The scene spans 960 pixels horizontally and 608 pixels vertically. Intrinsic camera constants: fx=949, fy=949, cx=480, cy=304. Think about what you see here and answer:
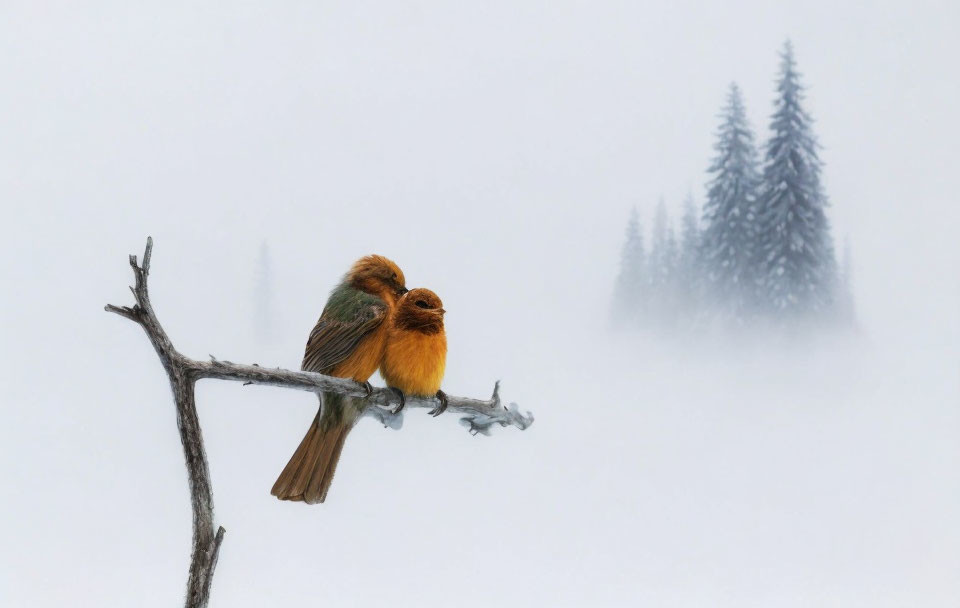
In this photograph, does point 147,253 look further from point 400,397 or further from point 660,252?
point 660,252

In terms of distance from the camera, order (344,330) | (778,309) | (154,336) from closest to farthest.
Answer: (154,336), (344,330), (778,309)

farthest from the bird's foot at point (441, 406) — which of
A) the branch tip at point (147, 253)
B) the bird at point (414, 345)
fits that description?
the branch tip at point (147, 253)

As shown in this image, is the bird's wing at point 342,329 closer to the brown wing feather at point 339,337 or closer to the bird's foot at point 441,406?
the brown wing feather at point 339,337

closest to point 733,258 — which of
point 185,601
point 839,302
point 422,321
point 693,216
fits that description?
point 693,216

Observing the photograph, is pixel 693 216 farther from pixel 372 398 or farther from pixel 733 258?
pixel 372 398

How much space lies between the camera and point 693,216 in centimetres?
256

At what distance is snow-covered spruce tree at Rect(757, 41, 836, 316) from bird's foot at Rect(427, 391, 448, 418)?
170 centimetres

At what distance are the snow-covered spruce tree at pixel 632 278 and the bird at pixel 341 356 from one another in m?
1.65

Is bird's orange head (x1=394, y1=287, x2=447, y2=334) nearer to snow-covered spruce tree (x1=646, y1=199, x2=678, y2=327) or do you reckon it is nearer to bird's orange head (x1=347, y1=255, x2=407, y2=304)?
→ bird's orange head (x1=347, y1=255, x2=407, y2=304)

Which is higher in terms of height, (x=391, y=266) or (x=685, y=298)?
(x=685, y=298)

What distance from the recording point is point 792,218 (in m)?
2.48

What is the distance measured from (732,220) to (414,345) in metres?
1.75

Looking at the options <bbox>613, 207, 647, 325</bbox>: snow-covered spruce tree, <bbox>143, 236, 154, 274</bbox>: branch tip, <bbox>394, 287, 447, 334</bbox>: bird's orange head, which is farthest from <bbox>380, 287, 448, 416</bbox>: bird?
<bbox>613, 207, 647, 325</bbox>: snow-covered spruce tree

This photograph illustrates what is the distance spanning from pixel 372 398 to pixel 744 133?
1.86 metres
